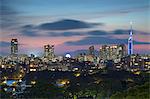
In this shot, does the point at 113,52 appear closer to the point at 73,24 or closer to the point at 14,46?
the point at 73,24

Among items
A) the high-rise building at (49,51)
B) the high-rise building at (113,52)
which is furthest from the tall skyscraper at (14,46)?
the high-rise building at (113,52)

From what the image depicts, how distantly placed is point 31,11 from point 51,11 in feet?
1.38

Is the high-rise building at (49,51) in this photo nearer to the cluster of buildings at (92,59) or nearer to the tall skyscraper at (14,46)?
the cluster of buildings at (92,59)

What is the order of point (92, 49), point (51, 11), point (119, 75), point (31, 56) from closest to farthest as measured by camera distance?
point (51, 11), point (31, 56), point (92, 49), point (119, 75)

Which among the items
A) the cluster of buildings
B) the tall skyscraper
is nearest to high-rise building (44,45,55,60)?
the cluster of buildings

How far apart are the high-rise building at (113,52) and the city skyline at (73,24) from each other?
11 cm

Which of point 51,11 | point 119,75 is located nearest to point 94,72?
point 119,75

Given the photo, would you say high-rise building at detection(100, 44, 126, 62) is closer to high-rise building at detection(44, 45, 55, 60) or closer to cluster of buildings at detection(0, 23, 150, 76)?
cluster of buildings at detection(0, 23, 150, 76)

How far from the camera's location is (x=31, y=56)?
4770 mm

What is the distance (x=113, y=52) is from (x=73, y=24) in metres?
0.77

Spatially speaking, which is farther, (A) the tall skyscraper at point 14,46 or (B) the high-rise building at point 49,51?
(B) the high-rise building at point 49,51

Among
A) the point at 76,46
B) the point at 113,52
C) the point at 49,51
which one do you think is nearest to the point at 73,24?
the point at 76,46

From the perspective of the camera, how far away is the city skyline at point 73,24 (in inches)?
150

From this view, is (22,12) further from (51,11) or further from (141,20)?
(141,20)
